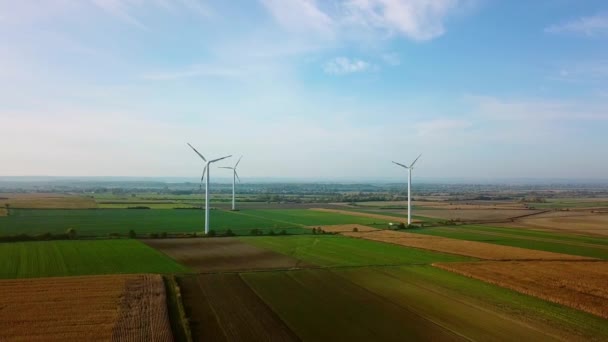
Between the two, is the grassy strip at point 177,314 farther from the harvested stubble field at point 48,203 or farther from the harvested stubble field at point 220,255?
the harvested stubble field at point 48,203

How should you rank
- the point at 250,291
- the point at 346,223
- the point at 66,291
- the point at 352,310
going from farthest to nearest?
1. the point at 346,223
2. the point at 250,291
3. the point at 66,291
4. the point at 352,310

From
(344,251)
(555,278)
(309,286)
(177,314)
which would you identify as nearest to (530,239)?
(344,251)

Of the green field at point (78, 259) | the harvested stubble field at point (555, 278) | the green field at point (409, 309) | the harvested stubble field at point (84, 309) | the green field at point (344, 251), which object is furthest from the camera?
the green field at point (344, 251)

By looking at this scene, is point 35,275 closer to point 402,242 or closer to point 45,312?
point 45,312

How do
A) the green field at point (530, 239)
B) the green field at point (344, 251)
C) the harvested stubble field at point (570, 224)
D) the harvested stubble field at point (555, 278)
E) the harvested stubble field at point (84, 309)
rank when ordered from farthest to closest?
the harvested stubble field at point (570, 224) → the green field at point (530, 239) → the green field at point (344, 251) → the harvested stubble field at point (555, 278) → the harvested stubble field at point (84, 309)

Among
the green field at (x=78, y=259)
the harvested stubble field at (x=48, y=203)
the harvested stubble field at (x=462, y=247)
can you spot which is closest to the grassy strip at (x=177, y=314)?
the green field at (x=78, y=259)

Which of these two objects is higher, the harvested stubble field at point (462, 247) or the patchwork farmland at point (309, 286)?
the patchwork farmland at point (309, 286)

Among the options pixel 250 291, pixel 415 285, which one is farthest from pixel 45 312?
pixel 415 285
